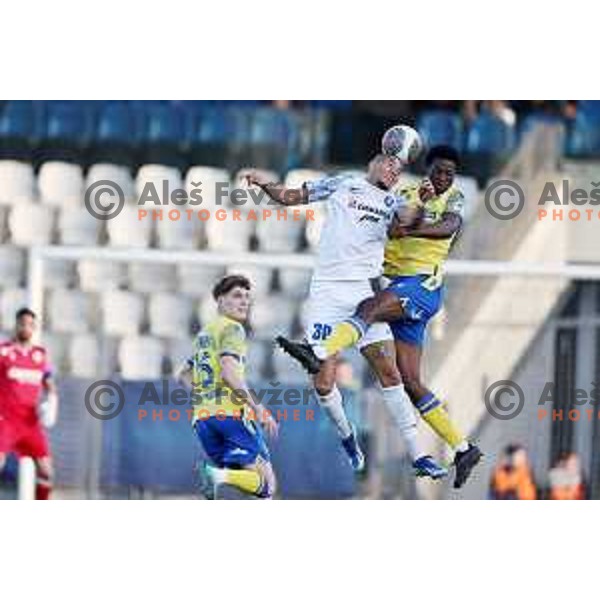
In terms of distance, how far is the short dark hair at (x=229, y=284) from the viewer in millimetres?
12117

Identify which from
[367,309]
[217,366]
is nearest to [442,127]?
[367,309]

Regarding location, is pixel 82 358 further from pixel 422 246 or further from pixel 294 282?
pixel 422 246

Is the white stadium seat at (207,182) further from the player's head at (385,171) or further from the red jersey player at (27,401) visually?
the red jersey player at (27,401)

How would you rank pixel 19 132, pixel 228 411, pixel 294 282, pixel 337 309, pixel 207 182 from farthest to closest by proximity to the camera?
pixel 19 132
pixel 207 182
pixel 294 282
pixel 228 411
pixel 337 309

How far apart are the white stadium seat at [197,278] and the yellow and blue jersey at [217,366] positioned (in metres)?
0.29

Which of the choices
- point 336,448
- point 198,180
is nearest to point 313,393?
point 336,448

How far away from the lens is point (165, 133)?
1286 centimetres

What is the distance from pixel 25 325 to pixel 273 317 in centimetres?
112

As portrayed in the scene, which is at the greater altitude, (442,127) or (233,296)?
(442,127)

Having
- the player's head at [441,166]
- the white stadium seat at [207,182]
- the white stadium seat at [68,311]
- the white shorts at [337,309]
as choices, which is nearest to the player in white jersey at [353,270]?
the white shorts at [337,309]

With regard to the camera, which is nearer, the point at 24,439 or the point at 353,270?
the point at 353,270

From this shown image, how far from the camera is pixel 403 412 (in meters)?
11.9

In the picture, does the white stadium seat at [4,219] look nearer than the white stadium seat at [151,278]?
No
